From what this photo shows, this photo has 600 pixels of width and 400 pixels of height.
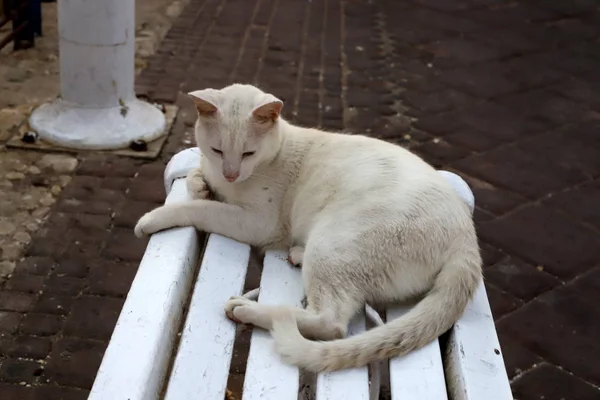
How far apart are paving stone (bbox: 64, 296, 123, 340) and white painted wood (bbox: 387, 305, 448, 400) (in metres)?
1.37

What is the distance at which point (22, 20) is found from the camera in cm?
492

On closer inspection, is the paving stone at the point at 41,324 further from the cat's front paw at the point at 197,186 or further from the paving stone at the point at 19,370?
the cat's front paw at the point at 197,186

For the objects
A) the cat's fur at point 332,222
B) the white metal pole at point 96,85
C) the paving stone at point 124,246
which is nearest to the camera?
the cat's fur at point 332,222

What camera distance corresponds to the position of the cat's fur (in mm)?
1635

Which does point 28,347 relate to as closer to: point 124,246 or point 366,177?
point 124,246

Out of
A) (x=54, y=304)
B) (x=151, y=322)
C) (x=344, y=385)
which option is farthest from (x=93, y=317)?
(x=344, y=385)

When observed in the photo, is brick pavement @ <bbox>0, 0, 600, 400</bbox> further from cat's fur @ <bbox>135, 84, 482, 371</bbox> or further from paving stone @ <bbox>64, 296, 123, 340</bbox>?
cat's fur @ <bbox>135, 84, 482, 371</bbox>

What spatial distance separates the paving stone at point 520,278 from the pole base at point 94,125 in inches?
75.5

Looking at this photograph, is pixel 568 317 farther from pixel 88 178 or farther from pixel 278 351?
pixel 88 178

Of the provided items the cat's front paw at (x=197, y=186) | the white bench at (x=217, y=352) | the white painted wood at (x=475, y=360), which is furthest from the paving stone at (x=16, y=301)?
the white painted wood at (x=475, y=360)

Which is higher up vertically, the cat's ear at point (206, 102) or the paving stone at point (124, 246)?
the cat's ear at point (206, 102)

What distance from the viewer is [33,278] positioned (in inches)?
112

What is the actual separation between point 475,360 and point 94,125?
2.80 metres

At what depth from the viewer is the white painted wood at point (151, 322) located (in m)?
1.41
